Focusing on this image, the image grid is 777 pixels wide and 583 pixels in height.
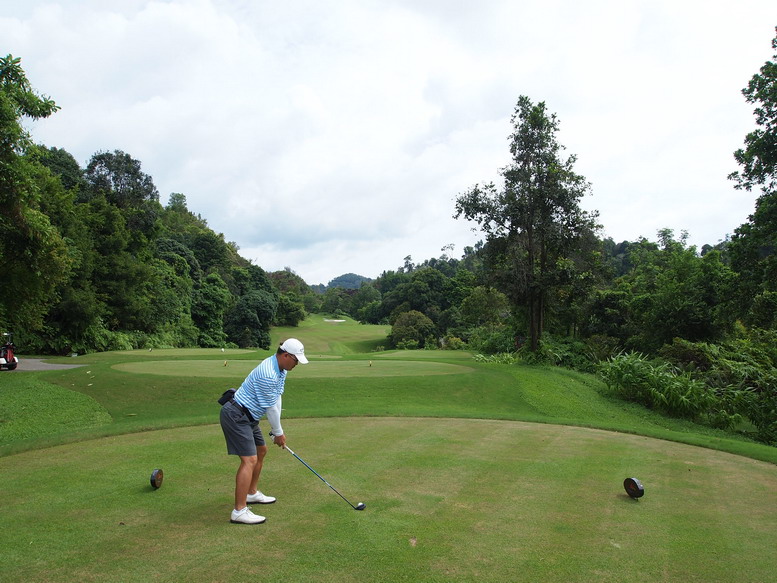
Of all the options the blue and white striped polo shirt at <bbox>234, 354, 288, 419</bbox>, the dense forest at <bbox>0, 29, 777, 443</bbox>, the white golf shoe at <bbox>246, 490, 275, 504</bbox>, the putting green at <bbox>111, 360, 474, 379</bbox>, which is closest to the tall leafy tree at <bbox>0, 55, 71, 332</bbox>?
the dense forest at <bbox>0, 29, 777, 443</bbox>

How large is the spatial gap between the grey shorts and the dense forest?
12306mm

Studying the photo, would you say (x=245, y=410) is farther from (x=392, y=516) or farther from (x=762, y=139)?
(x=762, y=139)

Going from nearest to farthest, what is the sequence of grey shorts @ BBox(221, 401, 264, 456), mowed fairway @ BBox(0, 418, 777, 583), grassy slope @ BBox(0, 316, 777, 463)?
mowed fairway @ BBox(0, 418, 777, 583), grey shorts @ BBox(221, 401, 264, 456), grassy slope @ BBox(0, 316, 777, 463)

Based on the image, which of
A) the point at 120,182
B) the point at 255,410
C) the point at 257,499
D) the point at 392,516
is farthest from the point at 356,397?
the point at 120,182

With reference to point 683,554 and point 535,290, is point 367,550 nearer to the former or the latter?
point 683,554

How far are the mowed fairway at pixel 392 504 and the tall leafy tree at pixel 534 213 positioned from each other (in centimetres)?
1374

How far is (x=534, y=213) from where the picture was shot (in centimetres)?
2539

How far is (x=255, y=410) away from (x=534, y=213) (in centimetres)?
2223

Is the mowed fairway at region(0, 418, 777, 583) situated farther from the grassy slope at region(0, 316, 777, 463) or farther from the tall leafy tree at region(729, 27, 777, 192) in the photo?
the tall leafy tree at region(729, 27, 777, 192)

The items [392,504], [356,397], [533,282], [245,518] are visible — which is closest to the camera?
[245,518]

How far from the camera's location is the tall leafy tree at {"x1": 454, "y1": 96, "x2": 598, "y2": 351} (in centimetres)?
2520

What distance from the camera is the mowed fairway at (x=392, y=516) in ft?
13.9

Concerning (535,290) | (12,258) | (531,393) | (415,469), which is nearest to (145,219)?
(12,258)

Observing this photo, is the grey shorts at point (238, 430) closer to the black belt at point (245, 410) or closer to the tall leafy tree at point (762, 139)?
the black belt at point (245, 410)
